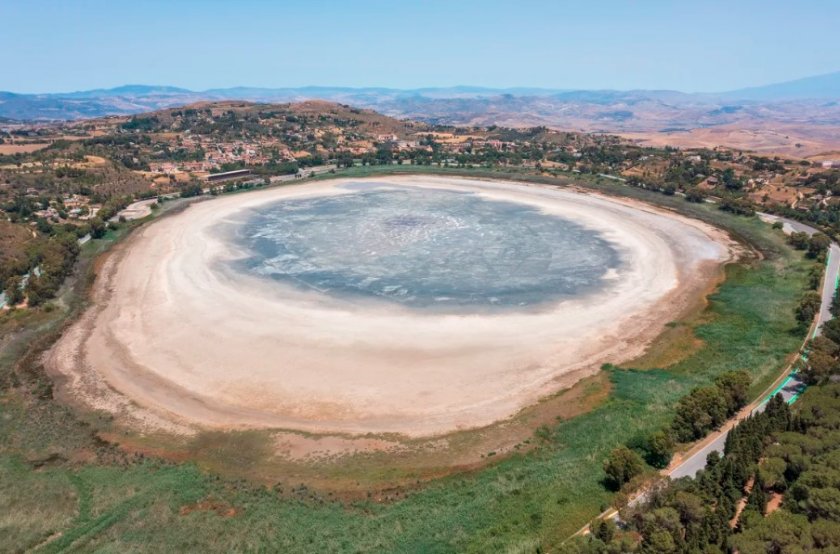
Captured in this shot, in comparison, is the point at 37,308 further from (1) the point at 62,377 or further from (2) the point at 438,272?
(2) the point at 438,272

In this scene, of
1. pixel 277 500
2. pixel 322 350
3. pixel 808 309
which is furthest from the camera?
pixel 808 309

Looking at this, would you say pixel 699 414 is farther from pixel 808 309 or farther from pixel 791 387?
pixel 808 309

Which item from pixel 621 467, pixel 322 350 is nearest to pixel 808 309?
pixel 621 467

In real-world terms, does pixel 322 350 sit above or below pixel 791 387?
below

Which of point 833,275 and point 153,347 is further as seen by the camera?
point 833,275

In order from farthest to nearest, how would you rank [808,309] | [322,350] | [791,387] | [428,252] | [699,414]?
[428,252], [808,309], [322,350], [791,387], [699,414]

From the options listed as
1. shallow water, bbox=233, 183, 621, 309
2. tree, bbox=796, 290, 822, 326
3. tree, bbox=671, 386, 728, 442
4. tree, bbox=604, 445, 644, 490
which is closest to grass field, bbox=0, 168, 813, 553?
tree, bbox=604, 445, 644, 490

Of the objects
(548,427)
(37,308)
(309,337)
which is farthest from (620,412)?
(37,308)
